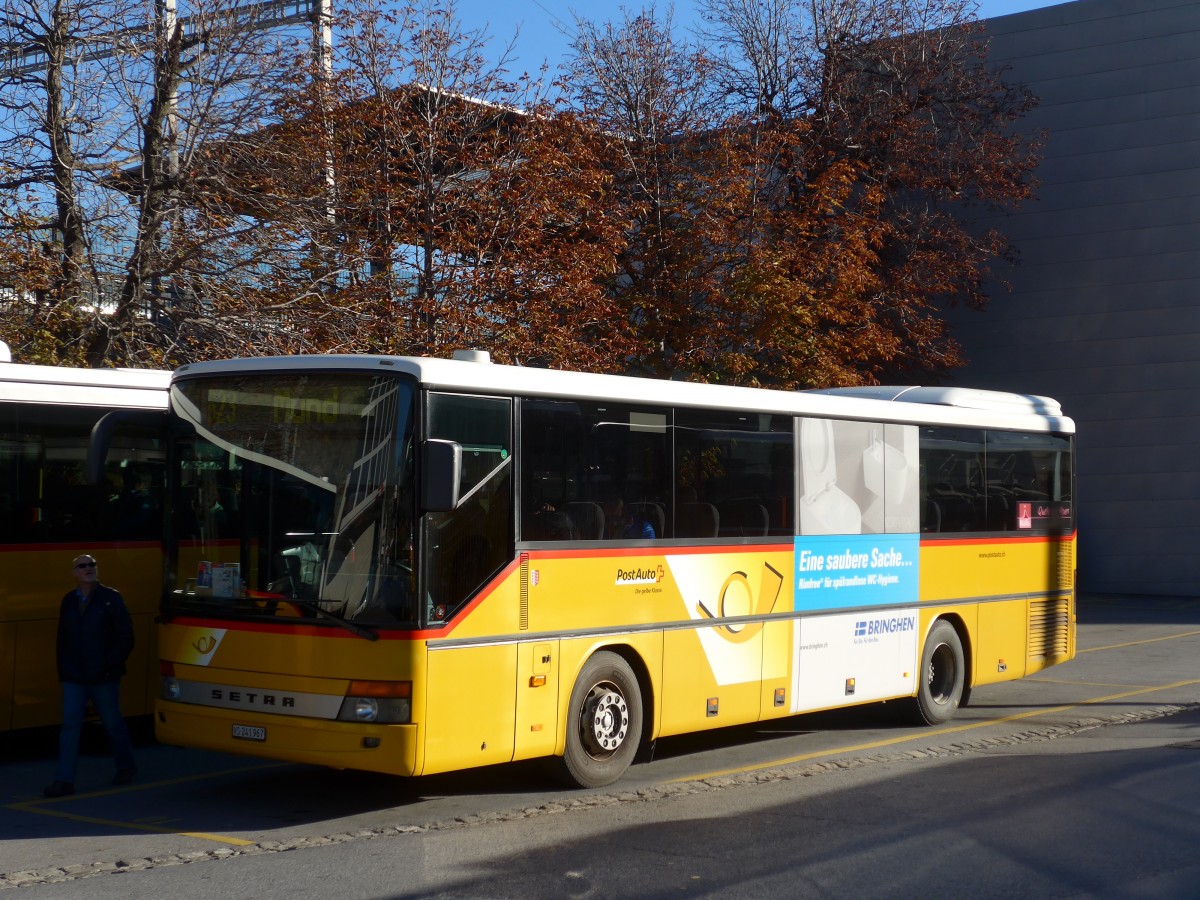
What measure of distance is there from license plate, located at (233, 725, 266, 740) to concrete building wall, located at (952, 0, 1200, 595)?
2867 cm

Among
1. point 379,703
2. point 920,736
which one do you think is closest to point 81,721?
point 379,703

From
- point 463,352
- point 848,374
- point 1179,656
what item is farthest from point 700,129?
point 463,352

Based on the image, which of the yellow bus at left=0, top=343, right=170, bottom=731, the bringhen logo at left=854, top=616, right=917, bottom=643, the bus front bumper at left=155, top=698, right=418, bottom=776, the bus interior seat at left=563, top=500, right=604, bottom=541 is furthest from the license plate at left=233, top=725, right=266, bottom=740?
the bringhen logo at left=854, top=616, right=917, bottom=643

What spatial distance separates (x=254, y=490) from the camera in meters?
9.15

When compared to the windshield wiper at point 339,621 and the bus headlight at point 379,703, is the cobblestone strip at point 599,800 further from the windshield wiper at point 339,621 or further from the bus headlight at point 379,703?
the windshield wiper at point 339,621

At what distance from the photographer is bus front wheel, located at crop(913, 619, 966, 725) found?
13609mm

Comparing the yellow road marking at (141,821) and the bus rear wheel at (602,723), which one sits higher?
the bus rear wheel at (602,723)

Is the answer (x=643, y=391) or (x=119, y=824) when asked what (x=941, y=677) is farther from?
(x=119, y=824)

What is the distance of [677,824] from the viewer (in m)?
8.72

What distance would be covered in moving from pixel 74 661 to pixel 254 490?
6.49 feet

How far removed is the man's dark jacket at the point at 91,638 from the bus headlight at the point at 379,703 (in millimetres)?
2247

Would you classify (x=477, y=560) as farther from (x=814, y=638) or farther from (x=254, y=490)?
(x=814, y=638)

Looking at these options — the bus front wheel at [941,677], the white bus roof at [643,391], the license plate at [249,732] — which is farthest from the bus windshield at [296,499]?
the bus front wheel at [941,677]

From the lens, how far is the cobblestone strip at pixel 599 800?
297 inches
